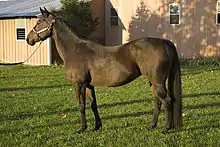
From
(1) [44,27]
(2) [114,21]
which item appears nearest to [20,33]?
(2) [114,21]

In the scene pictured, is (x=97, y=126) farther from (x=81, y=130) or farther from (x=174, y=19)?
(x=174, y=19)

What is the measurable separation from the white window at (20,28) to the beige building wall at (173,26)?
5.38 m

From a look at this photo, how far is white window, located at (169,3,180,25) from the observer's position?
2036 centimetres

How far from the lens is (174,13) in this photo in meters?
20.5

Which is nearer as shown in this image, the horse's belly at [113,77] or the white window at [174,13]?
the horse's belly at [113,77]

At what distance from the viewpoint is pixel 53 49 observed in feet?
63.4

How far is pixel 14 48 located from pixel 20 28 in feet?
4.65

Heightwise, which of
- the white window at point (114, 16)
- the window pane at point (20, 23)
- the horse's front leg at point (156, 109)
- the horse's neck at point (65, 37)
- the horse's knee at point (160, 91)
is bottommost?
the horse's front leg at point (156, 109)

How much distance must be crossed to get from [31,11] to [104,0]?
5297mm

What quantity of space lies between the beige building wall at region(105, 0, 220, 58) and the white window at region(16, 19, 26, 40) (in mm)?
5383

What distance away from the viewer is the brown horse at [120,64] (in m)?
5.71

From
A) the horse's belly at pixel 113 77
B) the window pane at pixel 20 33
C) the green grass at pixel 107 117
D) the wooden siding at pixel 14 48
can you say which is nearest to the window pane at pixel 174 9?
the wooden siding at pixel 14 48

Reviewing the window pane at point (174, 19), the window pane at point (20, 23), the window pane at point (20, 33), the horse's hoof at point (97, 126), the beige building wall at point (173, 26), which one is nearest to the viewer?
the horse's hoof at point (97, 126)

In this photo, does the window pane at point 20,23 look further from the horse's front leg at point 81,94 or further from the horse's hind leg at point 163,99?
the horse's hind leg at point 163,99
